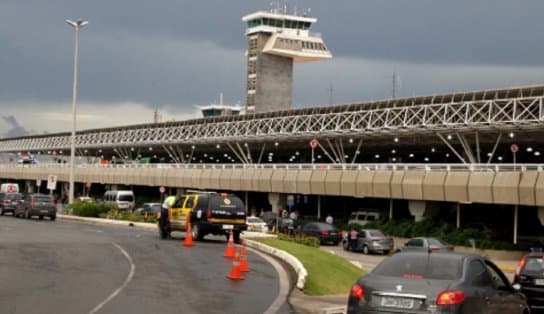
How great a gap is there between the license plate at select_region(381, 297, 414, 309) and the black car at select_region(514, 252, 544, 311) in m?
8.25

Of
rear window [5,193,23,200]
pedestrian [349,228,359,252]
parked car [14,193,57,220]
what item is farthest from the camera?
rear window [5,193,23,200]

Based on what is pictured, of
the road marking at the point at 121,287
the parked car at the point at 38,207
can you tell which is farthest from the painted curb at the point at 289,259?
the parked car at the point at 38,207

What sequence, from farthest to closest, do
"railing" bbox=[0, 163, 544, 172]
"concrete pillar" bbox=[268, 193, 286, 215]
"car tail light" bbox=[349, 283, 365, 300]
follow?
1. "concrete pillar" bbox=[268, 193, 286, 215]
2. "railing" bbox=[0, 163, 544, 172]
3. "car tail light" bbox=[349, 283, 365, 300]

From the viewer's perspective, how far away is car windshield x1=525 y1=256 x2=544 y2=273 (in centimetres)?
2003

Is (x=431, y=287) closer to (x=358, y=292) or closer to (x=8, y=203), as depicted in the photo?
(x=358, y=292)

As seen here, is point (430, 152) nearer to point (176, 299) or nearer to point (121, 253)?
point (121, 253)

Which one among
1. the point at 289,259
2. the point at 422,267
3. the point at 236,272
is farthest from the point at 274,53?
the point at 422,267

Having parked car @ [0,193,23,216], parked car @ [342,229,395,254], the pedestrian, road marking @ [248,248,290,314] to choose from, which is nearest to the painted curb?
road marking @ [248,248,290,314]

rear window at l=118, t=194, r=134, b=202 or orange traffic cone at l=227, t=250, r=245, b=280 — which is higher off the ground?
rear window at l=118, t=194, r=134, b=202

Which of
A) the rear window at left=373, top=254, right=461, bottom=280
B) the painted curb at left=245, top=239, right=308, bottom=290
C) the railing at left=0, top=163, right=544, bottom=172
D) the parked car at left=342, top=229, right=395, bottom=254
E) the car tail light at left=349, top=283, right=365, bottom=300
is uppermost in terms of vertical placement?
the railing at left=0, top=163, right=544, bottom=172

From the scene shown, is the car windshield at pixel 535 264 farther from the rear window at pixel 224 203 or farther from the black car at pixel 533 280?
the rear window at pixel 224 203

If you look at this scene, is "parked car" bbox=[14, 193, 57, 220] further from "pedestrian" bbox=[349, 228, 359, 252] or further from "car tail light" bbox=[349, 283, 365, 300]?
"car tail light" bbox=[349, 283, 365, 300]

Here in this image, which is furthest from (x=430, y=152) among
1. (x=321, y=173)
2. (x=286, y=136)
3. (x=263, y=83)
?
(x=263, y=83)

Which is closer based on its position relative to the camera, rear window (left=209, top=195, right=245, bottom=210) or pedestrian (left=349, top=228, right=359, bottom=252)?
rear window (left=209, top=195, right=245, bottom=210)
